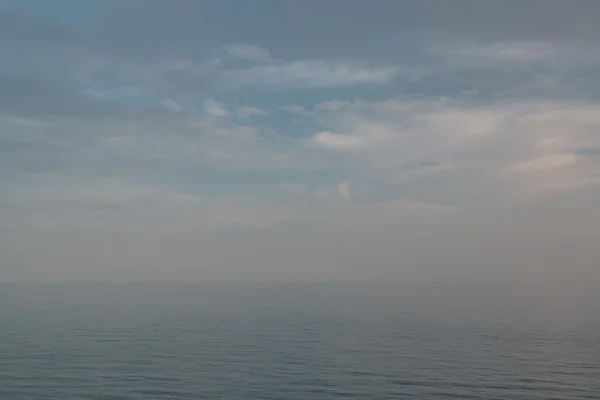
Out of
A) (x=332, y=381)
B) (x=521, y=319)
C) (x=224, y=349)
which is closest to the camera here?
(x=332, y=381)

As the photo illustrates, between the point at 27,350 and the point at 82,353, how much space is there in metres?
11.8

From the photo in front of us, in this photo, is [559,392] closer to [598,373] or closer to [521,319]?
[598,373]

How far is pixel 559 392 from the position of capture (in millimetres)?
77000

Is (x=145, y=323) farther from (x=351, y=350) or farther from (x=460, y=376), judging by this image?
(x=460, y=376)

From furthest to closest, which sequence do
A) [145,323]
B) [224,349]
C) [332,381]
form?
[145,323] → [224,349] → [332,381]

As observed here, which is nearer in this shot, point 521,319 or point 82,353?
point 82,353

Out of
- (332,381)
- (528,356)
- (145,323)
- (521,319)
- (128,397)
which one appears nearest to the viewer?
(128,397)

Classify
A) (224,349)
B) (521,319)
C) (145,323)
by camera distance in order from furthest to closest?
(521,319)
(145,323)
(224,349)

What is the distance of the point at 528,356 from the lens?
10288 cm

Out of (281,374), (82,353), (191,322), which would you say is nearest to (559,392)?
(281,374)

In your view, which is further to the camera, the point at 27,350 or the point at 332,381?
the point at 27,350

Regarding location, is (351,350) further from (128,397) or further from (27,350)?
(27,350)

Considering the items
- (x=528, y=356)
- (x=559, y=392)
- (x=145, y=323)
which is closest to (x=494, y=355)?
(x=528, y=356)

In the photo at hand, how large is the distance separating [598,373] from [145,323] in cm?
11684
